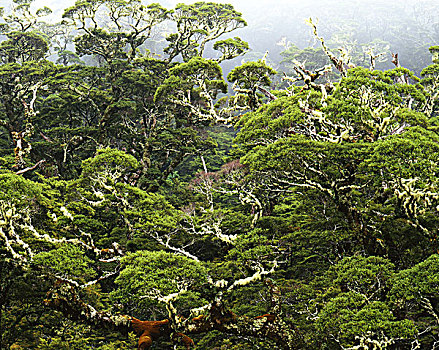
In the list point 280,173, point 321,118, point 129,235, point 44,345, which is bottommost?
point 44,345

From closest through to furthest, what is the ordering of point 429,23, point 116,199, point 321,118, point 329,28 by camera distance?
1. point 321,118
2. point 116,199
3. point 429,23
4. point 329,28

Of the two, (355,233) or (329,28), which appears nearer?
(355,233)

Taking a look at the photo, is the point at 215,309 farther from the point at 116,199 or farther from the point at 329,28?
the point at 329,28

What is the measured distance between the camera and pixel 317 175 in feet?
29.8

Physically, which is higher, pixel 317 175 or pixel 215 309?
pixel 317 175

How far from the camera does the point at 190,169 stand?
68.7 feet

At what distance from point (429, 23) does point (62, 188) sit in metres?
57.0

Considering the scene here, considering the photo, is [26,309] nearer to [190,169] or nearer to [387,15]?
[190,169]

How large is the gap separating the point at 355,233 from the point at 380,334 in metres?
2.83

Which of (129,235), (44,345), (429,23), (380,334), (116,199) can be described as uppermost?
(429,23)

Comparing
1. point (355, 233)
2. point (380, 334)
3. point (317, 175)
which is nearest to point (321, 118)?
point (317, 175)

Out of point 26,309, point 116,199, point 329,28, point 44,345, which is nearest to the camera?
point 44,345

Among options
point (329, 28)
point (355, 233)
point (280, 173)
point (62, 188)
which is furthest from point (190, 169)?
point (329, 28)

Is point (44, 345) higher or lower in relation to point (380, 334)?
lower
